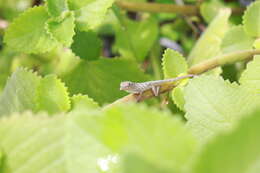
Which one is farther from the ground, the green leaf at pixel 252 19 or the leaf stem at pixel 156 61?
the leaf stem at pixel 156 61

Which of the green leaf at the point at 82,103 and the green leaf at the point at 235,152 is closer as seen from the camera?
the green leaf at the point at 235,152

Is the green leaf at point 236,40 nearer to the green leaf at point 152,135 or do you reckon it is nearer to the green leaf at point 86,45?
the green leaf at point 86,45

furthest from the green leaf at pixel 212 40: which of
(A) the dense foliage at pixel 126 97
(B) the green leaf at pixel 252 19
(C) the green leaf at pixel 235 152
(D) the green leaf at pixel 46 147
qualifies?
(C) the green leaf at pixel 235 152

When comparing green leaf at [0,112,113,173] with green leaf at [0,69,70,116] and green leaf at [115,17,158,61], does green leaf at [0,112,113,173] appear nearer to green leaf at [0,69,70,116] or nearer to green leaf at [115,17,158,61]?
green leaf at [0,69,70,116]

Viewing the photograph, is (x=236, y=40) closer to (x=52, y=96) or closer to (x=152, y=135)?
(x=52, y=96)

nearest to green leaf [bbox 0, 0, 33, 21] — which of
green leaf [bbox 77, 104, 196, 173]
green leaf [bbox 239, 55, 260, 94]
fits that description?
green leaf [bbox 239, 55, 260, 94]

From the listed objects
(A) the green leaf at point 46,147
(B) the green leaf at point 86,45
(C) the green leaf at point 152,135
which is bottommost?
(C) the green leaf at point 152,135

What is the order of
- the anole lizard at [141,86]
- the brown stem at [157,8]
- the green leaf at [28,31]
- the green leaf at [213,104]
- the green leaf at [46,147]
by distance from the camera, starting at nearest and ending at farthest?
1. the green leaf at [46,147]
2. the green leaf at [213,104]
3. the anole lizard at [141,86]
4. the green leaf at [28,31]
5. the brown stem at [157,8]
